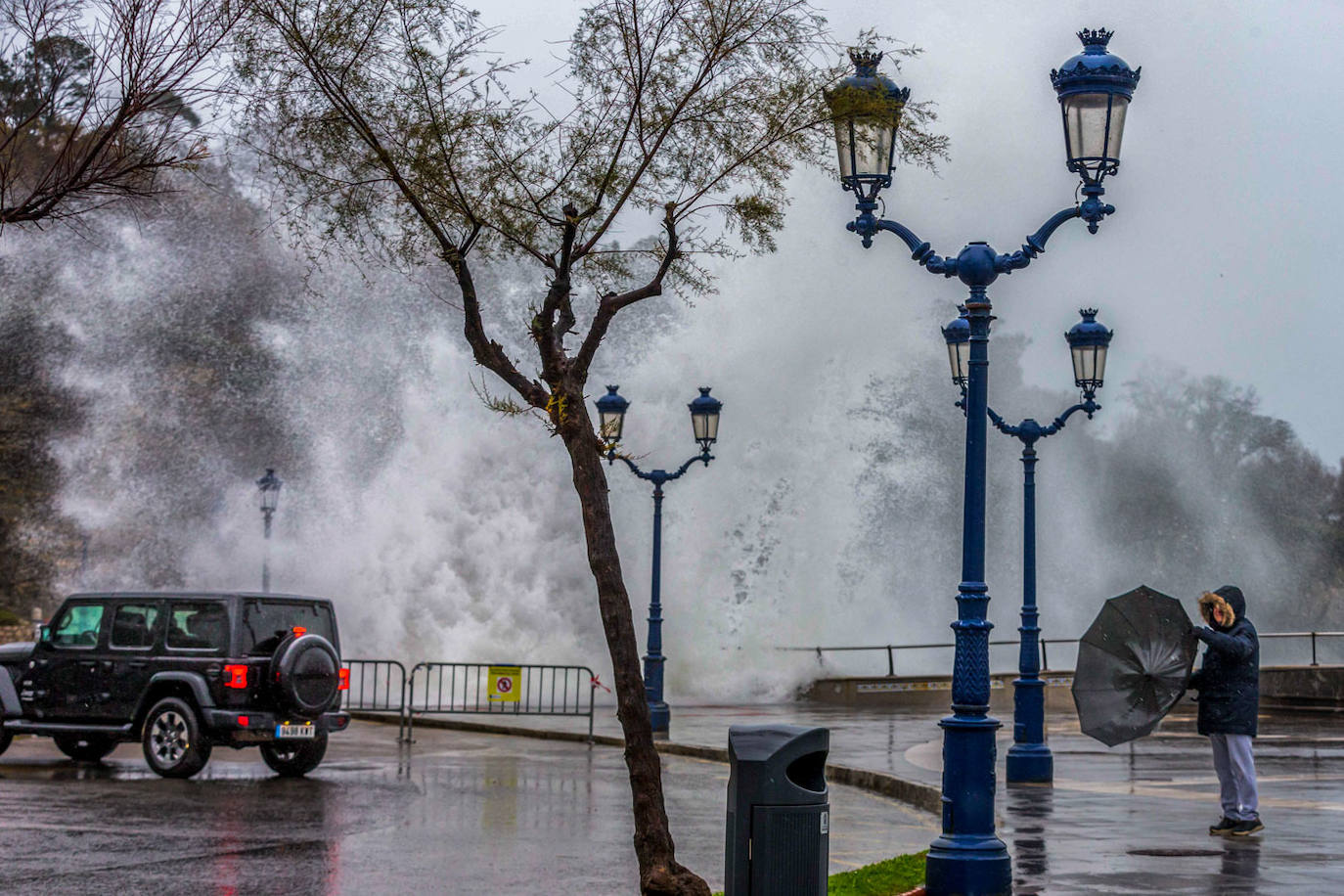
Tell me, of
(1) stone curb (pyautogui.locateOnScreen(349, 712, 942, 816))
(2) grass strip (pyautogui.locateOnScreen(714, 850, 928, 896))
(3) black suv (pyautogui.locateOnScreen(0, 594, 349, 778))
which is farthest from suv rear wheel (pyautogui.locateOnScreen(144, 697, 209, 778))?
(2) grass strip (pyautogui.locateOnScreen(714, 850, 928, 896))

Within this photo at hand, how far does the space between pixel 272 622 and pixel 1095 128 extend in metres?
9.63

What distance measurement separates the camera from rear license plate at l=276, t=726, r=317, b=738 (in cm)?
1555

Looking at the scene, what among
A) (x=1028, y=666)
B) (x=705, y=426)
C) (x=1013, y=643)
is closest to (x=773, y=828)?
(x=1028, y=666)

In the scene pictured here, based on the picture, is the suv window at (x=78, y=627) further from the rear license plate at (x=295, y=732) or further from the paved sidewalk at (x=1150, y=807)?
the paved sidewalk at (x=1150, y=807)

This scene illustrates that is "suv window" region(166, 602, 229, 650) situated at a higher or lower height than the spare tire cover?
higher

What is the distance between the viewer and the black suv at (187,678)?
1545 centimetres

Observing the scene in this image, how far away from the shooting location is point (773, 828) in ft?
23.1

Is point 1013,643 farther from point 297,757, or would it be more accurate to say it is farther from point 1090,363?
point 297,757

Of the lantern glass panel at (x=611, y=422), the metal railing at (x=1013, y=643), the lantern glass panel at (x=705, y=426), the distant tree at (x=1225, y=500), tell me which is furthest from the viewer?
the distant tree at (x=1225, y=500)

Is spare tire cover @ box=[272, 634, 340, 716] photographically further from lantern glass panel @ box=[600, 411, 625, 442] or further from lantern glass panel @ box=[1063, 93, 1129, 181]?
lantern glass panel @ box=[1063, 93, 1129, 181]

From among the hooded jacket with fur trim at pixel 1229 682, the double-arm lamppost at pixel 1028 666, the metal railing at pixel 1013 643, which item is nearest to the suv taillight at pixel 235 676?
the double-arm lamppost at pixel 1028 666

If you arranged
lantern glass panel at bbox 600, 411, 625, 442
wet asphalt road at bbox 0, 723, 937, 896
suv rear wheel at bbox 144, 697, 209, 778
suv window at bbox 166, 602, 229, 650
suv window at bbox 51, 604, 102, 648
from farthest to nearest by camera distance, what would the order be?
1. lantern glass panel at bbox 600, 411, 625, 442
2. suv window at bbox 51, 604, 102, 648
3. suv window at bbox 166, 602, 229, 650
4. suv rear wheel at bbox 144, 697, 209, 778
5. wet asphalt road at bbox 0, 723, 937, 896

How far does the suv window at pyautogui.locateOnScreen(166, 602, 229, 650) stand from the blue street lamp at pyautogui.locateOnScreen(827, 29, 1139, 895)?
27.1ft

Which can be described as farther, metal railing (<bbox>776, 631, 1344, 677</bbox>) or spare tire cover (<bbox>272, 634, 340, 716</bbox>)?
metal railing (<bbox>776, 631, 1344, 677</bbox>)
